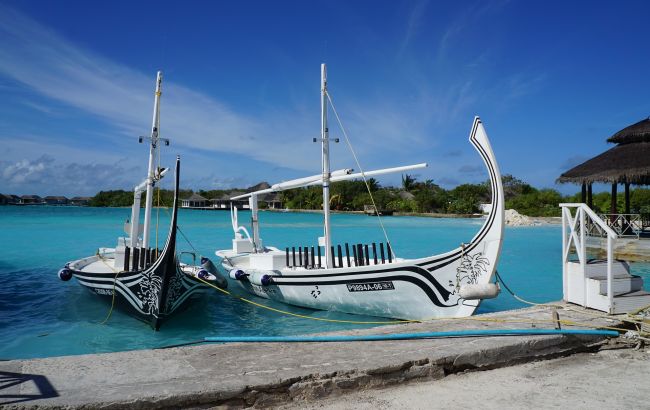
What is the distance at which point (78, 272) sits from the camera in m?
10.5

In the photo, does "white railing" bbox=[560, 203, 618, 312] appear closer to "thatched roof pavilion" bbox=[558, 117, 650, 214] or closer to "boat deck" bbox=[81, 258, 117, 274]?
"boat deck" bbox=[81, 258, 117, 274]

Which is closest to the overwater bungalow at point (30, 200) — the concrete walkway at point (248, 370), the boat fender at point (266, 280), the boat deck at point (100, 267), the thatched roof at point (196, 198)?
the thatched roof at point (196, 198)

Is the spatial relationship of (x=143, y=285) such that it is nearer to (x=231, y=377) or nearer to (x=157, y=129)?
(x=157, y=129)

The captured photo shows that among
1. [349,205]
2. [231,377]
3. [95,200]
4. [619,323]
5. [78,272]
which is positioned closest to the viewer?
[231,377]

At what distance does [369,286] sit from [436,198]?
64007 millimetres

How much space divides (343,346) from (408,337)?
26.8 inches

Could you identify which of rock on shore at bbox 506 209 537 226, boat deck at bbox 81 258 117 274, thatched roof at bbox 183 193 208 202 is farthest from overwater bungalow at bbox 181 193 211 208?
boat deck at bbox 81 258 117 274

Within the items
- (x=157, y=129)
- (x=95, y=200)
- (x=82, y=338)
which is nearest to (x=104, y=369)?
(x=82, y=338)

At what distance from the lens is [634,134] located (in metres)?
19.7

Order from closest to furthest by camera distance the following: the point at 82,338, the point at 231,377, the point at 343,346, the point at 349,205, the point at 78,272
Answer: the point at 231,377 < the point at 343,346 < the point at 82,338 < the point at 78,272 < the point at 349,205

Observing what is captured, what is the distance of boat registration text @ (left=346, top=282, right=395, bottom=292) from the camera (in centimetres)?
A: 834

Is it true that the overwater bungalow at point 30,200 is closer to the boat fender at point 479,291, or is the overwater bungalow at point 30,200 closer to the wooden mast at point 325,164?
the wooden mast at point 325,164

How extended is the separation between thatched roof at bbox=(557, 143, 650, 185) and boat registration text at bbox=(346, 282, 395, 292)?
14831 mm

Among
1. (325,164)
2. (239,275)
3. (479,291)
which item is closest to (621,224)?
(325,164)
